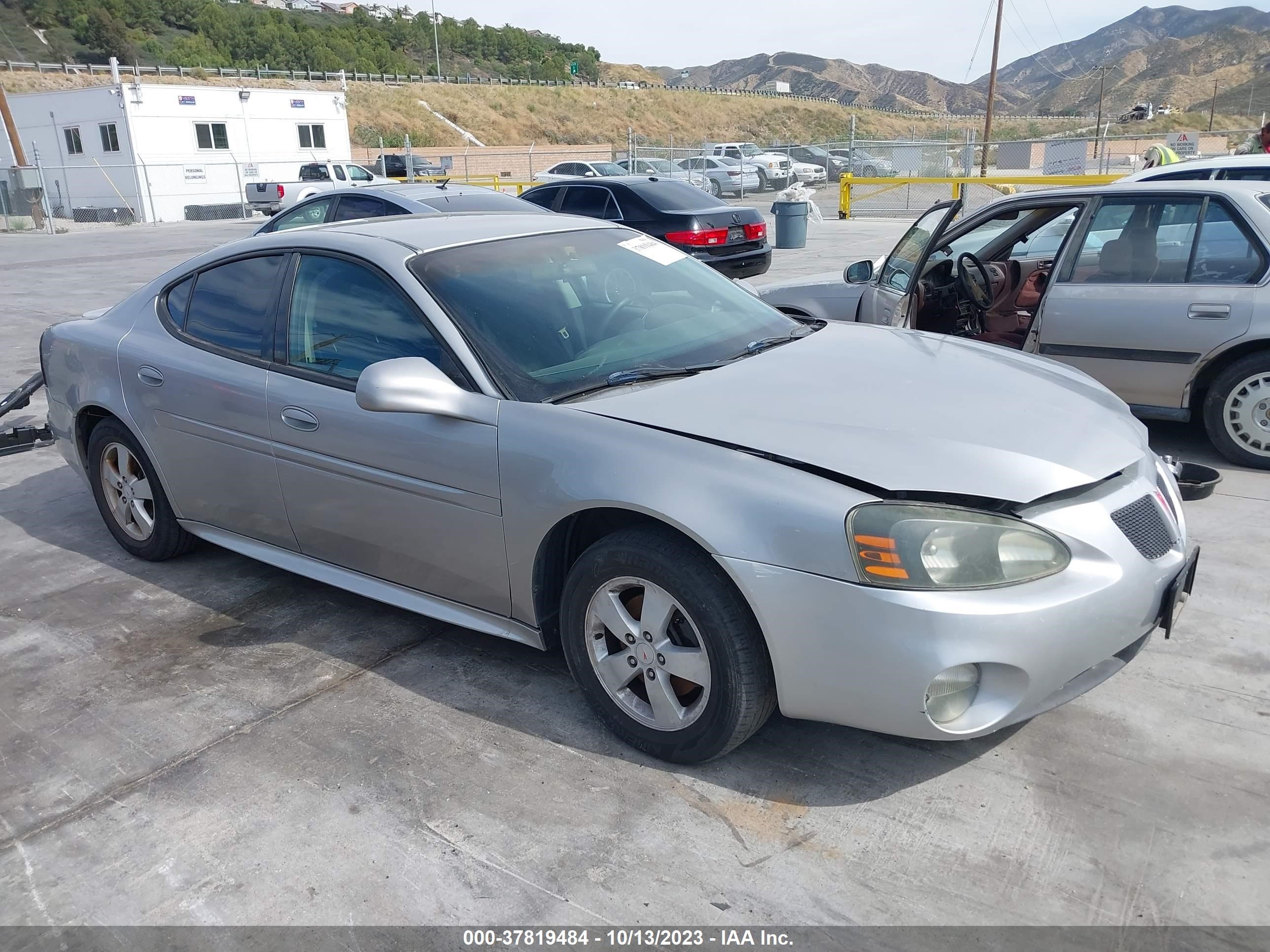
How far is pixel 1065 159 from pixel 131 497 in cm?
3050

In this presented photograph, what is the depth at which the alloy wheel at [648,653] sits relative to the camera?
2854 mm

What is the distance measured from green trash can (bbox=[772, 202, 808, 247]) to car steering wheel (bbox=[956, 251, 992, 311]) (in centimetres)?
1207

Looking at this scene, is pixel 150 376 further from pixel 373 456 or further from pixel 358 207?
pixel 358 207

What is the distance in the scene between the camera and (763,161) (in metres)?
35.2

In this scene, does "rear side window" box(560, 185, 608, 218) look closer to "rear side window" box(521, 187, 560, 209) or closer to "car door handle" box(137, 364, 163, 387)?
"rear side window" box(521, 187, 560, 209)

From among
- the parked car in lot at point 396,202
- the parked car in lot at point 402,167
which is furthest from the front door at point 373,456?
the parked car in lot at point 402,167

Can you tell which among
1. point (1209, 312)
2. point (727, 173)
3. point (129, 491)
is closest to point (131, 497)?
point (129, 491)

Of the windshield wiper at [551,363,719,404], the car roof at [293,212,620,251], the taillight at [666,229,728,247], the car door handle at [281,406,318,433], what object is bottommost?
the taillight at [666,229,728,247]

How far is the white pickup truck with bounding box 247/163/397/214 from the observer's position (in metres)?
31.6

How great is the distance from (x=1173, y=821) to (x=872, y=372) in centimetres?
156

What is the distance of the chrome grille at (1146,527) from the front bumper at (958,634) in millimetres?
47

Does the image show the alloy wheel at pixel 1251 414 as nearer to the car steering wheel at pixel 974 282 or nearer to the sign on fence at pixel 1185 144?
the car steering wheel at pixel 974 282

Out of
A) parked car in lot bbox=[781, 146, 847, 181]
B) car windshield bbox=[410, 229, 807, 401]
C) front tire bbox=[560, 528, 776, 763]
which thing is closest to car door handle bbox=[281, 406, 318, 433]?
car windshield bbox=[410, 229, 807, 401]

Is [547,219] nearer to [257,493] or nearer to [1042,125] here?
[257,493]
